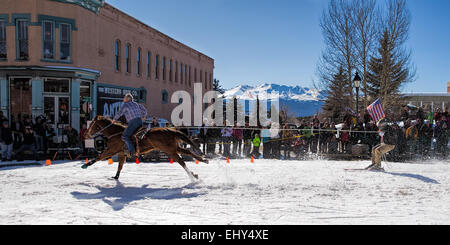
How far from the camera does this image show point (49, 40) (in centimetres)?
1961

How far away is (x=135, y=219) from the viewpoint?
6.33 metres

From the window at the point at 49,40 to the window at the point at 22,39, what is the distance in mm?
973

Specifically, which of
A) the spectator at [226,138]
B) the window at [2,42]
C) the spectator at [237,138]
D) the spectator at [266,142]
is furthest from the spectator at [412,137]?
the window at [2,42]

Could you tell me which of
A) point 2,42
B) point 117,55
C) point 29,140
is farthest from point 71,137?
point 117,55

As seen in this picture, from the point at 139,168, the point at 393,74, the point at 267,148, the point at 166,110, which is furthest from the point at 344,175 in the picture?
the point at 166,110

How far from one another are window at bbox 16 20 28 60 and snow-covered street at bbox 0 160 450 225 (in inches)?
396

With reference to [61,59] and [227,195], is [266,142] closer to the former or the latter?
[227,195]

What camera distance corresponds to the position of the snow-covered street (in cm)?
640

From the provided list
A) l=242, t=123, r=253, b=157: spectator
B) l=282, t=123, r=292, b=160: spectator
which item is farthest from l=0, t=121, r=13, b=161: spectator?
l=282, t=123, r=292, b=160: spectator

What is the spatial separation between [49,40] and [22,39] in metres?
1.40

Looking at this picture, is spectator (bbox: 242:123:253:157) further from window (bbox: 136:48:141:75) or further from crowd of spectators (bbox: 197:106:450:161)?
window (bbox: 136:48:141:75)

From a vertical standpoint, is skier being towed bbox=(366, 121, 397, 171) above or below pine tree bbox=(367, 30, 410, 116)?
below

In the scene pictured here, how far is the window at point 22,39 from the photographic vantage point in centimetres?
1933

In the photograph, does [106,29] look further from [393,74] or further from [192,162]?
[393,74]
